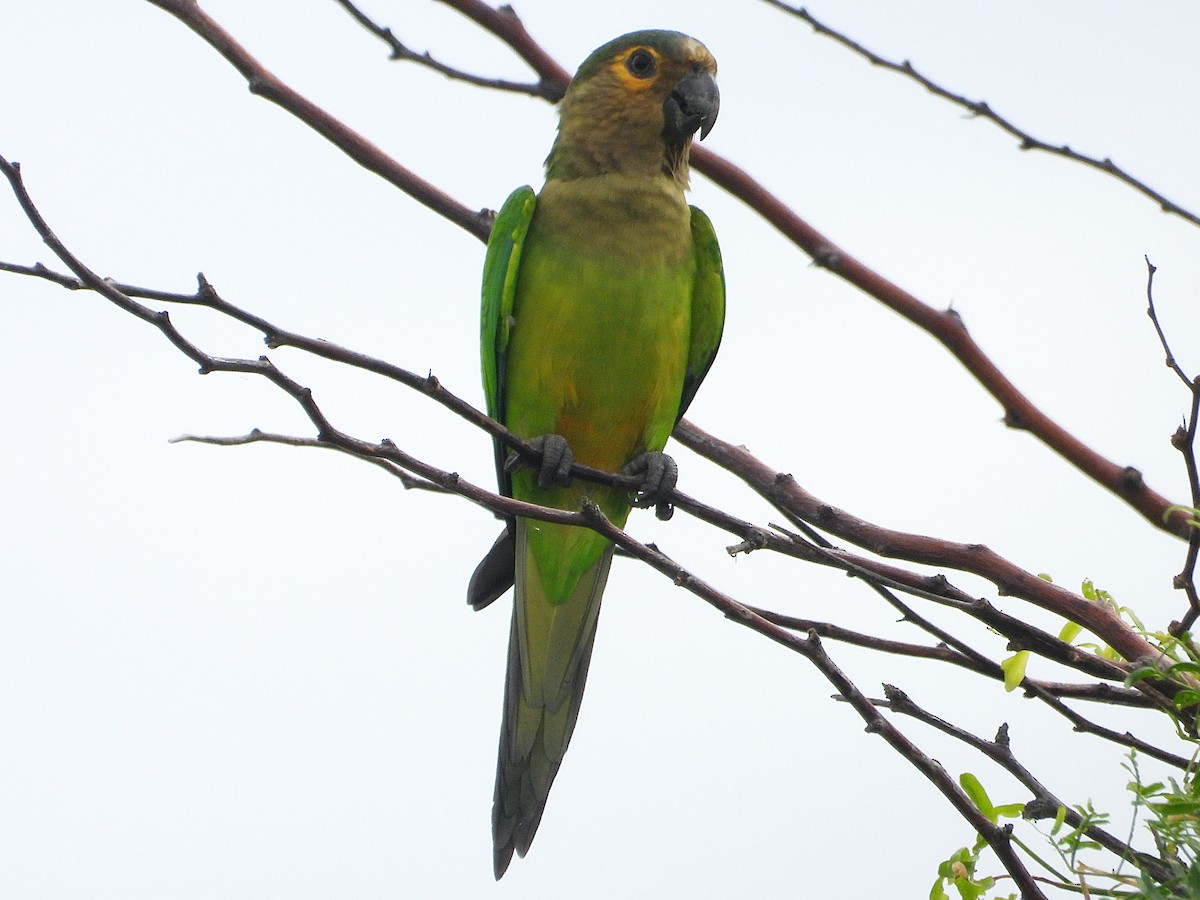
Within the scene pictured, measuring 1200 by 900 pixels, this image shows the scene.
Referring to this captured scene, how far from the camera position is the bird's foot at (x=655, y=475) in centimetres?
296

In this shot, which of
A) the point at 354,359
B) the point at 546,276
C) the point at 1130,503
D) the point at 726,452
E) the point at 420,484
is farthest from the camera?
the point at 546,276

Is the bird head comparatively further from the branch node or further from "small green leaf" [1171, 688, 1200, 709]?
"small green leaf" [1171, 688, 1200, 709]

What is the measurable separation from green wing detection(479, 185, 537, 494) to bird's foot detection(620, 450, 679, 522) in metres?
0.40

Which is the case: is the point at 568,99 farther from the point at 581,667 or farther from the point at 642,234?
the point at 581,667

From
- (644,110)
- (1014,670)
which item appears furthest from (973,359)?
(644,110)

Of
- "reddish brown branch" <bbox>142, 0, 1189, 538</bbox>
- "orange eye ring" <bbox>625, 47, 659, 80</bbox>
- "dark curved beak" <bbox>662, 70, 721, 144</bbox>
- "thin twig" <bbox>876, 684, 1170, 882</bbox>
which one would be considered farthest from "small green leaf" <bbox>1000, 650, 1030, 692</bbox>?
"orange eye ring" <bbox>625, 47, 659, 80</bbox>

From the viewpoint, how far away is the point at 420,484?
2.11m

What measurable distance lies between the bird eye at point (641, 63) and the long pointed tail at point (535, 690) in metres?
1.40

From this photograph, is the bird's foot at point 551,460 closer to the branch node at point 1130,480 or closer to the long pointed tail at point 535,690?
the long pointed tail at point 535,690

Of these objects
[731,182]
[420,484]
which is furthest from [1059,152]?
[420,484]

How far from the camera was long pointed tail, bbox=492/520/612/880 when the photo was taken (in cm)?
289

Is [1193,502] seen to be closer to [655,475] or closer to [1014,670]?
[1014,670]

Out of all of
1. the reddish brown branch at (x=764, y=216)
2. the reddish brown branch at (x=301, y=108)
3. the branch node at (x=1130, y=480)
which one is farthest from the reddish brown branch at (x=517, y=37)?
the branch node at (x=1130, y=480)

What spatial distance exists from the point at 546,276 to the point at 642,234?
0.30 meters
